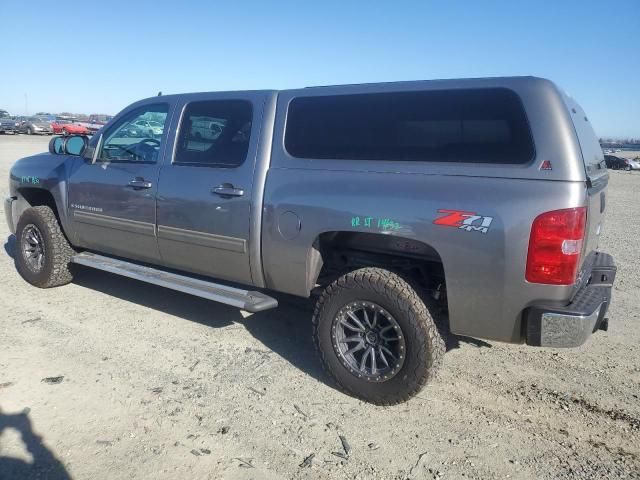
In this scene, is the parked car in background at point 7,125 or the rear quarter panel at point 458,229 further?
the parked car in background at point 7,125

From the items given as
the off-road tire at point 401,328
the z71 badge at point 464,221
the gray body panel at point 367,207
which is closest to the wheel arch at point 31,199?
the gray body panel at point 367,207

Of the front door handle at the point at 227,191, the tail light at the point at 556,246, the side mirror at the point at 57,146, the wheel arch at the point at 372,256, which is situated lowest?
the wheel arch at the point at 372,256

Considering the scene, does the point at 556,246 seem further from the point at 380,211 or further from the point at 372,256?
the point at 372,256

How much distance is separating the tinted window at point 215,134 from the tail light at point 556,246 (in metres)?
2.19

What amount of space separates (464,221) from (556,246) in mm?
503

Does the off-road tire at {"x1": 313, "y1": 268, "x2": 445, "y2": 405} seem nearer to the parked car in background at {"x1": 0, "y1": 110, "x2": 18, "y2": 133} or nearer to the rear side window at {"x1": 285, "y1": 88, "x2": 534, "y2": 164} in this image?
the rear side window at {"x1": 285, "y1": 88, "x2": 534, "y2": 164}

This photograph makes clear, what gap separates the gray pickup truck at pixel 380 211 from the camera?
9.41 feet

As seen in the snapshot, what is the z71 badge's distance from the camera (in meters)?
2.91

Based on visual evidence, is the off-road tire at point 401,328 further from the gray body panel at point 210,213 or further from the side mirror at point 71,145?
the side mirror at point 71,145

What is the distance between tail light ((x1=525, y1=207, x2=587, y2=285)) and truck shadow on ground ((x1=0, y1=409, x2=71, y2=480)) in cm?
272

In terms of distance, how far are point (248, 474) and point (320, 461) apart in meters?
0.40

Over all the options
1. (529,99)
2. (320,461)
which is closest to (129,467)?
(320,461)

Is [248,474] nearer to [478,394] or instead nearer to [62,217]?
[478,394]

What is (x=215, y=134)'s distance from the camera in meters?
4.20
